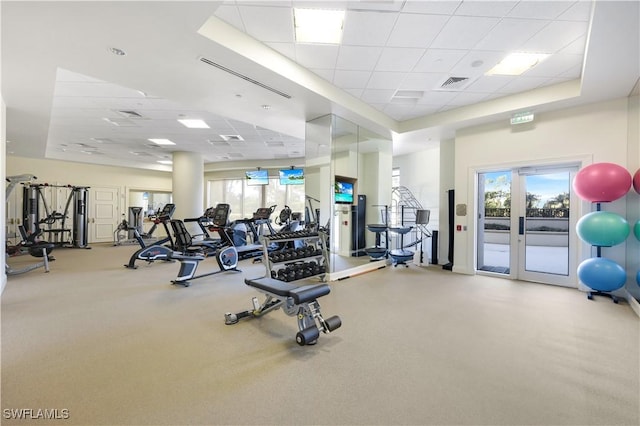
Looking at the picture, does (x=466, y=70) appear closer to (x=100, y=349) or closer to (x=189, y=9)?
(x=189, y=9)

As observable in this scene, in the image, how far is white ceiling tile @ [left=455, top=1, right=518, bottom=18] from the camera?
9.30ft

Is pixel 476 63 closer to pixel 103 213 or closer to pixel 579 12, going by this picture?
pixel 579 12

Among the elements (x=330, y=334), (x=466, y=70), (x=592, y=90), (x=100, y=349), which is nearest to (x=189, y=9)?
(x=100, y=349)

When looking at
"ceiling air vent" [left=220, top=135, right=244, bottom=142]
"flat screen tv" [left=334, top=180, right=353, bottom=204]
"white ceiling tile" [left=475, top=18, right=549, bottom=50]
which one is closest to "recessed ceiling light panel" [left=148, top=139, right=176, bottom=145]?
"ceiling air vent" [left=220, top=135, right=244, bottom=142]

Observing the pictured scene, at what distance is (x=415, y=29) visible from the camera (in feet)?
10.7

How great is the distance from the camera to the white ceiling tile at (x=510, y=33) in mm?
3098

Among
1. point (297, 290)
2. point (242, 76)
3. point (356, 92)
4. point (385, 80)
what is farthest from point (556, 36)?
point (297, 290)

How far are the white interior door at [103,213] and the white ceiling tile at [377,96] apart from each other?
11172 mm

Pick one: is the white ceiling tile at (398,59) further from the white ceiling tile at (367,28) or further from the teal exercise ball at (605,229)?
the teal exercise ball at (605,229)

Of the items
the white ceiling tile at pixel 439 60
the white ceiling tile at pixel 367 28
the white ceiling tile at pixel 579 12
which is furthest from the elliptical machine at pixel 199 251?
the white ceiling tile at pixel 579 12

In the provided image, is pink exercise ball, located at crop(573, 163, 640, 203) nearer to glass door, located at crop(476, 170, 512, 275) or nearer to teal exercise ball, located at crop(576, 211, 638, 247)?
teal exercise ball, located at crop(576, 211, 638, 247)

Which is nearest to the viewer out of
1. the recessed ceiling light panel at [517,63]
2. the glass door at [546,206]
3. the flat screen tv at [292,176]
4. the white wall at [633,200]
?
the recessed ceiling light panel at [517,63]

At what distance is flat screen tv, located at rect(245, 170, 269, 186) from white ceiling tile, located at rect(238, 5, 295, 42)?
25.5 feet

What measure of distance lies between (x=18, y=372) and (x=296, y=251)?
3.40 m
